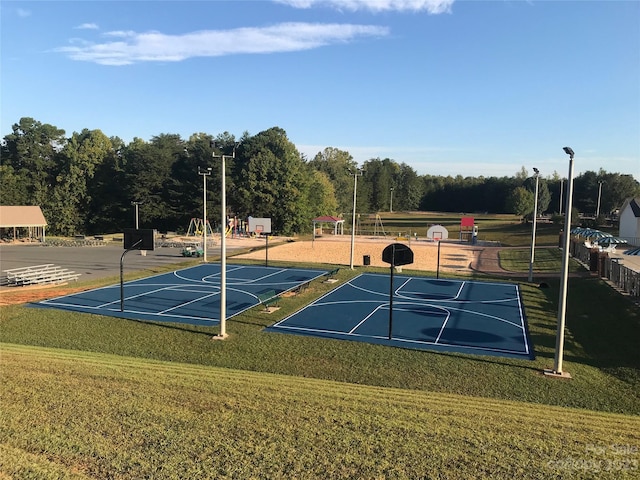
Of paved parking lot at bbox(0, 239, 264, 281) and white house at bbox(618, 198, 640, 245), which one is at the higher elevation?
white house at bbox(618, 198, 640, 245)

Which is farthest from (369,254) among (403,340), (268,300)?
(403,340)

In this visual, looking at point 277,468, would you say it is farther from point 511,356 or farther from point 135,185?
point 135,185

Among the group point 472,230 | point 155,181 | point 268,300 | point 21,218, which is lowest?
point 268,300

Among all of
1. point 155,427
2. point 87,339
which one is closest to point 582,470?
point 155,427

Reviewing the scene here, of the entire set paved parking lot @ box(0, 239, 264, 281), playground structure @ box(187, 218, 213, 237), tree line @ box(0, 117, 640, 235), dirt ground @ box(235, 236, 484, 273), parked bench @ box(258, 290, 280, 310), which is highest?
tree line @ box(0, 117, 640, 235)

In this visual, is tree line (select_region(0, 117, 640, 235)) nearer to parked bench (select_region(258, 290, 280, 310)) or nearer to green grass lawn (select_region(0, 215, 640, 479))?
parked bench (select_region(258, 290, 280, 310))

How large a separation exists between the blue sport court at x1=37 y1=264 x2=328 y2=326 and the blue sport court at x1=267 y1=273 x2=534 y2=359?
3253 mm

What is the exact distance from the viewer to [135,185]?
217ft

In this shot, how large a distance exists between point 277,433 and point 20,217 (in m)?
58.1

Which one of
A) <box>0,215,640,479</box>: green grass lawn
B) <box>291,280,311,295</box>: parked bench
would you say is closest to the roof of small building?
<box>291,280,311,295</box>: parked bench

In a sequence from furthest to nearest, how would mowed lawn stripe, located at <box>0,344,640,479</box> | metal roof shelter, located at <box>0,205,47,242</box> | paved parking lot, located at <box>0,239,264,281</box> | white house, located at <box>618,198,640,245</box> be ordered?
metal roof shelter, located at <box>0,205,47,242</box> → white house, located at <box>618,198,640,245</box> → paved parking lot, located at <box>0,239,264,281</box> → mowed lawn stripe, located at <box>0,344,640,479</box>

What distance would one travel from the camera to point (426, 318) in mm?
18781

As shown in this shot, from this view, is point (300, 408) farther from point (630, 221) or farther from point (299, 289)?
point (630, 221)

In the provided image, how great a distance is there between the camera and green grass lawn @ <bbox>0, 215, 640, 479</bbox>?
5500 mm
